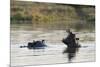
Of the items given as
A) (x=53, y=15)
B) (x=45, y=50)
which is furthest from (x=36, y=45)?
(x=53, y=15)

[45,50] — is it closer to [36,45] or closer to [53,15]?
[36,45]

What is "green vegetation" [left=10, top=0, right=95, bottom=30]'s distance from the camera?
2361 mm

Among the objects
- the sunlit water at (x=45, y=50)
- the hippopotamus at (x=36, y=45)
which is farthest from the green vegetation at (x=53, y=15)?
the hippopotamus at (x=36, y=45)

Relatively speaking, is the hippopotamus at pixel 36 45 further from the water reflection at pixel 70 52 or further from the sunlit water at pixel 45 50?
the water reflection at pixel 70 52

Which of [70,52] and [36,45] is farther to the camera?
[70,52]

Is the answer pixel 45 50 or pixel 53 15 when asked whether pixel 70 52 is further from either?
pixel 53 15

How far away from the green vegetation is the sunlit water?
9 centimetres

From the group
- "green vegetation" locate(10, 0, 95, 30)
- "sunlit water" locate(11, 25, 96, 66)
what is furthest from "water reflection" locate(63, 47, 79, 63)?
"green vegetation" locate(10, 0, 95, 30)

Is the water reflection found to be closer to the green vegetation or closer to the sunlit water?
the sunlit water

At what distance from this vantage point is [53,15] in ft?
8.28

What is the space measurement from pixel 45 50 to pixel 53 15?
420mm

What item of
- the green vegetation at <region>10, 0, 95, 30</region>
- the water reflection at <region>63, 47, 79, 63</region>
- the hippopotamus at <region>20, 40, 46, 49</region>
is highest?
the green vegetation at <region>10, 0, 95, 30</region>

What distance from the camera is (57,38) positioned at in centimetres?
254

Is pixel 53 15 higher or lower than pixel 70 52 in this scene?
higher
